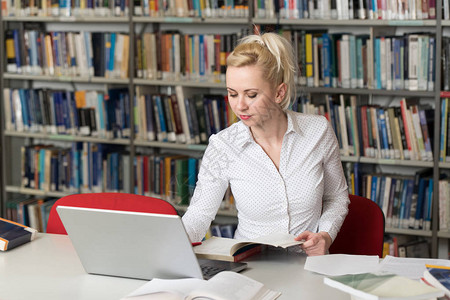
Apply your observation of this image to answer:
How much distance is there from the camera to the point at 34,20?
13.1 ft

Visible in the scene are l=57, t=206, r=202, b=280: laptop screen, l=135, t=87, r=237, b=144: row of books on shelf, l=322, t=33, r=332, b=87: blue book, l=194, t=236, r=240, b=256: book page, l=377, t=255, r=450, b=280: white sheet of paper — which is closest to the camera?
l=57, t=206, r=202, b=280: laptop screen

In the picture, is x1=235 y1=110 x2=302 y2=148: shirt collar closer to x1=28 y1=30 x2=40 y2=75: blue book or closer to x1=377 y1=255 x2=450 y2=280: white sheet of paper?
x1=377 y1=255 x2=450 y2=280: white sheet of paper

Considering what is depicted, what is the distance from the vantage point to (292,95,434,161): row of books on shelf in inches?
126

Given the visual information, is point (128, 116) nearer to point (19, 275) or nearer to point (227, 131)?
point (227, 131)

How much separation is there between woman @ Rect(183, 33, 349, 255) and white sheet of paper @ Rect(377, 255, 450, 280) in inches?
12.9

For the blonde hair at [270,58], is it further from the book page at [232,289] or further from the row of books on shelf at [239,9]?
the row of books on shelf at [239,9]

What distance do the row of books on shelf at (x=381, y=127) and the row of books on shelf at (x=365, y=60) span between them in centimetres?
10

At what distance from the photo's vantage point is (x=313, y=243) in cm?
183

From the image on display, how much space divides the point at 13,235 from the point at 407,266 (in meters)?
1.13

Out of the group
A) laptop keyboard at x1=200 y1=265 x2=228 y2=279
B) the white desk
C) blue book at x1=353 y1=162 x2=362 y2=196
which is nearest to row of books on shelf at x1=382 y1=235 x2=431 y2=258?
blue book at x1=353 y1=162 x2=362 y2=196

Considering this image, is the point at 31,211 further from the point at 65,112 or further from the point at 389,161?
the point at 389,161


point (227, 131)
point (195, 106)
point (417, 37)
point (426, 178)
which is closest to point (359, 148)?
point (426, 178)

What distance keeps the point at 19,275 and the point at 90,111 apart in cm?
229

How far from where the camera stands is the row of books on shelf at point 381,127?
3.20 metres
